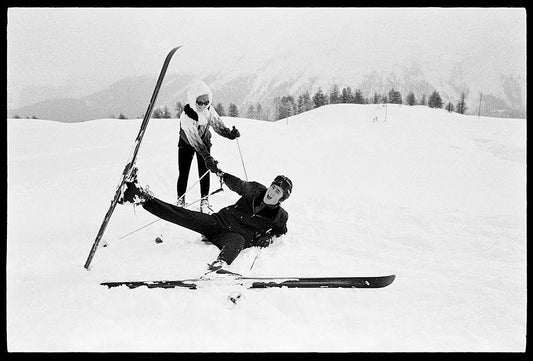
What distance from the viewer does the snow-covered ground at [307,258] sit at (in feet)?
5.38

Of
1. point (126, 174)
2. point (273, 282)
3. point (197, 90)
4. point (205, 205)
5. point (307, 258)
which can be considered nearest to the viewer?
point (273, 282)

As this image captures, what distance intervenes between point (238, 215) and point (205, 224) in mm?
246

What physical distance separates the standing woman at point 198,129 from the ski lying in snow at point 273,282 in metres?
1.17

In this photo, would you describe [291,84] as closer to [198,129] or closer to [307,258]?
[198,129]

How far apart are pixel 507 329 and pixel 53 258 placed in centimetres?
244

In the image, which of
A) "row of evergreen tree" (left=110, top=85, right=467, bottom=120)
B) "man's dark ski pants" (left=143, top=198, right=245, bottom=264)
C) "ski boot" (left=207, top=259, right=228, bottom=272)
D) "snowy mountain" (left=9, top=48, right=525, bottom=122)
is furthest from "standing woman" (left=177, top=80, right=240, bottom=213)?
"row of evergreen tree" (left=110, top=85, right=467, bottom=120)

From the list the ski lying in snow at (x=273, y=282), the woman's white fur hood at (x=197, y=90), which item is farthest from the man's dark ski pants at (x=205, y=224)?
the woman's white fur hood at (x=197, y=90)

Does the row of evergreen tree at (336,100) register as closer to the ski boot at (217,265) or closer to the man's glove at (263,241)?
the man's glove at (263,241)

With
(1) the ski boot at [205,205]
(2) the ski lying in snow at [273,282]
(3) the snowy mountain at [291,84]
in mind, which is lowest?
(1) the ski boot at [205,205]

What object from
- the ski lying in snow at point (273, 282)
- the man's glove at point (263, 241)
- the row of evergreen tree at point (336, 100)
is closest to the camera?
the ski lying in snow at point (273, 282)

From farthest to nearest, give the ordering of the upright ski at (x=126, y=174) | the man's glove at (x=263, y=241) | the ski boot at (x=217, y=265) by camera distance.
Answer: the man's glove at (x=263, y=241)
the upright ski at (x=126, y=174)
the ski boot at (x=217, y=265)

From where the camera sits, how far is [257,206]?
99.2 inches

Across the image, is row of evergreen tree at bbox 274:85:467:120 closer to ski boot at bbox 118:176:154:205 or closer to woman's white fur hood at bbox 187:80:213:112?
woman's white fur hood at bbox 187:80:213:112

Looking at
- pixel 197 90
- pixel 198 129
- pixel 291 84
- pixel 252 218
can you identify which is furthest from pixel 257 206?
pixel 291 84
